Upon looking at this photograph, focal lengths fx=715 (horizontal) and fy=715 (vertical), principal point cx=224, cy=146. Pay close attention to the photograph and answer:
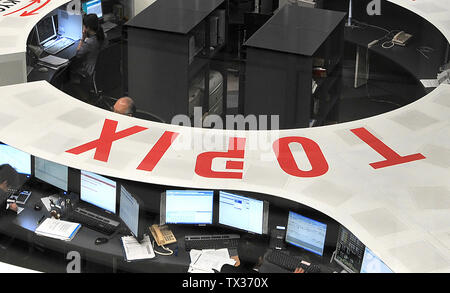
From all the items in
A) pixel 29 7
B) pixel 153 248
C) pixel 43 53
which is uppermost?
pixel 29 7

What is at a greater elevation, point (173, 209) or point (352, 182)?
point (352, 182)

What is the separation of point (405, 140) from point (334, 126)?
58cm

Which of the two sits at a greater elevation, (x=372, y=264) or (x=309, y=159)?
Result: (x=309, y=159)

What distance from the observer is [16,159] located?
6.18 m

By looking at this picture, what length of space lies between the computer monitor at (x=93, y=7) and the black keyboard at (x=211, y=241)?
4810 millimetres

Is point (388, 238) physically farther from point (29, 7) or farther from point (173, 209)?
point (29, 7)

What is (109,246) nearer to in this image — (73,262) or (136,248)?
(136,248)

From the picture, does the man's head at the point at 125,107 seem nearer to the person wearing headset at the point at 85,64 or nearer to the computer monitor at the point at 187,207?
the computer monitor at the point at 187,207

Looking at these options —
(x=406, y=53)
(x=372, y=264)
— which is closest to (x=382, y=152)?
(x=372, y=264)

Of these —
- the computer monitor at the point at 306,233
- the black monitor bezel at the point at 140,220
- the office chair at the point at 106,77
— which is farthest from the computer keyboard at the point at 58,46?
the computer monitor at the point at 306,233

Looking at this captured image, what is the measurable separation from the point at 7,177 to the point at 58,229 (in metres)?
0.74

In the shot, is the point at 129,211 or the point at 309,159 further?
Result: the point at 129,211

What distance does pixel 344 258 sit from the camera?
5.25 metres
